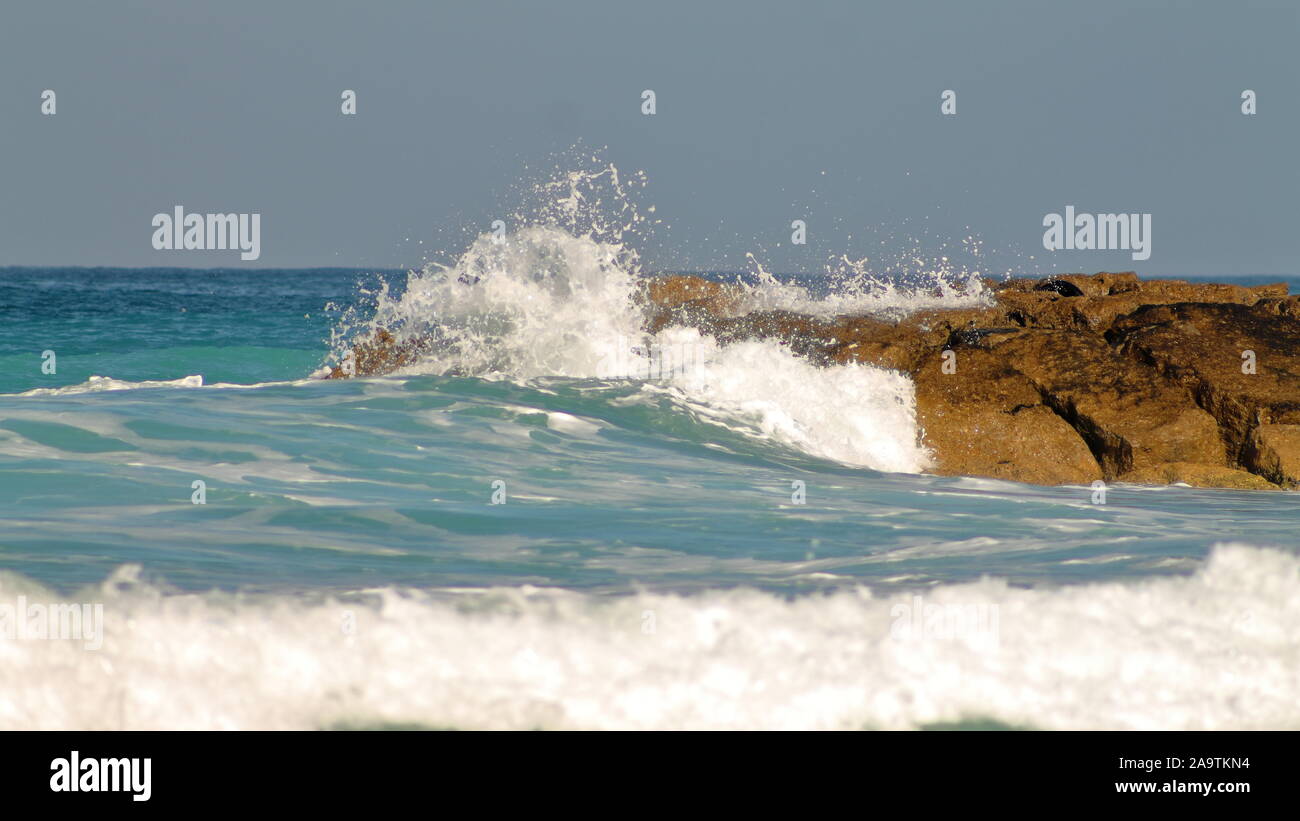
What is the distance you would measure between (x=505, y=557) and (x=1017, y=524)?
257 cm

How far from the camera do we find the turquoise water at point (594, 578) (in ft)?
11.7

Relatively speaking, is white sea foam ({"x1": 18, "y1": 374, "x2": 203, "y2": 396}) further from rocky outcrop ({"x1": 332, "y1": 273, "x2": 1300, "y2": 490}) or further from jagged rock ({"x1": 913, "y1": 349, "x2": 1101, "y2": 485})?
jagged rock ({"x1": 913, "y1": 349, "x2": 1101, "y2": 485})

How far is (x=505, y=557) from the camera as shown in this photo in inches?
192

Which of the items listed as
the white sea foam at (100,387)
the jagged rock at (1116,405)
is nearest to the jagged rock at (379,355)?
the white sea foam at (100,387)

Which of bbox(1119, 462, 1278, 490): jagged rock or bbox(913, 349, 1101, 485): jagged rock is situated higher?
bbox(913, 349, 1101, 485): jagged rock

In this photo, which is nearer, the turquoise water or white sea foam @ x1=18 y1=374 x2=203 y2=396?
the turquoise water

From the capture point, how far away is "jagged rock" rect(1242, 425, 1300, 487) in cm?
767

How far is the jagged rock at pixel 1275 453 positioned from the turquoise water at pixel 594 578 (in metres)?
0.28

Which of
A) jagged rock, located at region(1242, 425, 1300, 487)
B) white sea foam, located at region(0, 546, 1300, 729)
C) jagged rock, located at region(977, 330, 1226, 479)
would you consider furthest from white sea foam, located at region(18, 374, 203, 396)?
jagged rock, located at region(1242, 425, 1300, 487)

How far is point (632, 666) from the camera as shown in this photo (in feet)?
12.1

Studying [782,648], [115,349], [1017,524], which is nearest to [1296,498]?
[1017,524]

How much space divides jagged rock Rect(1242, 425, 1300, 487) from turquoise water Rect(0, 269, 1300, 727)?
0.92ft

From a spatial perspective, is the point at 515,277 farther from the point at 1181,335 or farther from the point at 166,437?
the point at 1181,335

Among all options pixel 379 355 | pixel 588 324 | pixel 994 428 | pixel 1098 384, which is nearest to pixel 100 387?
pixel 379 355
